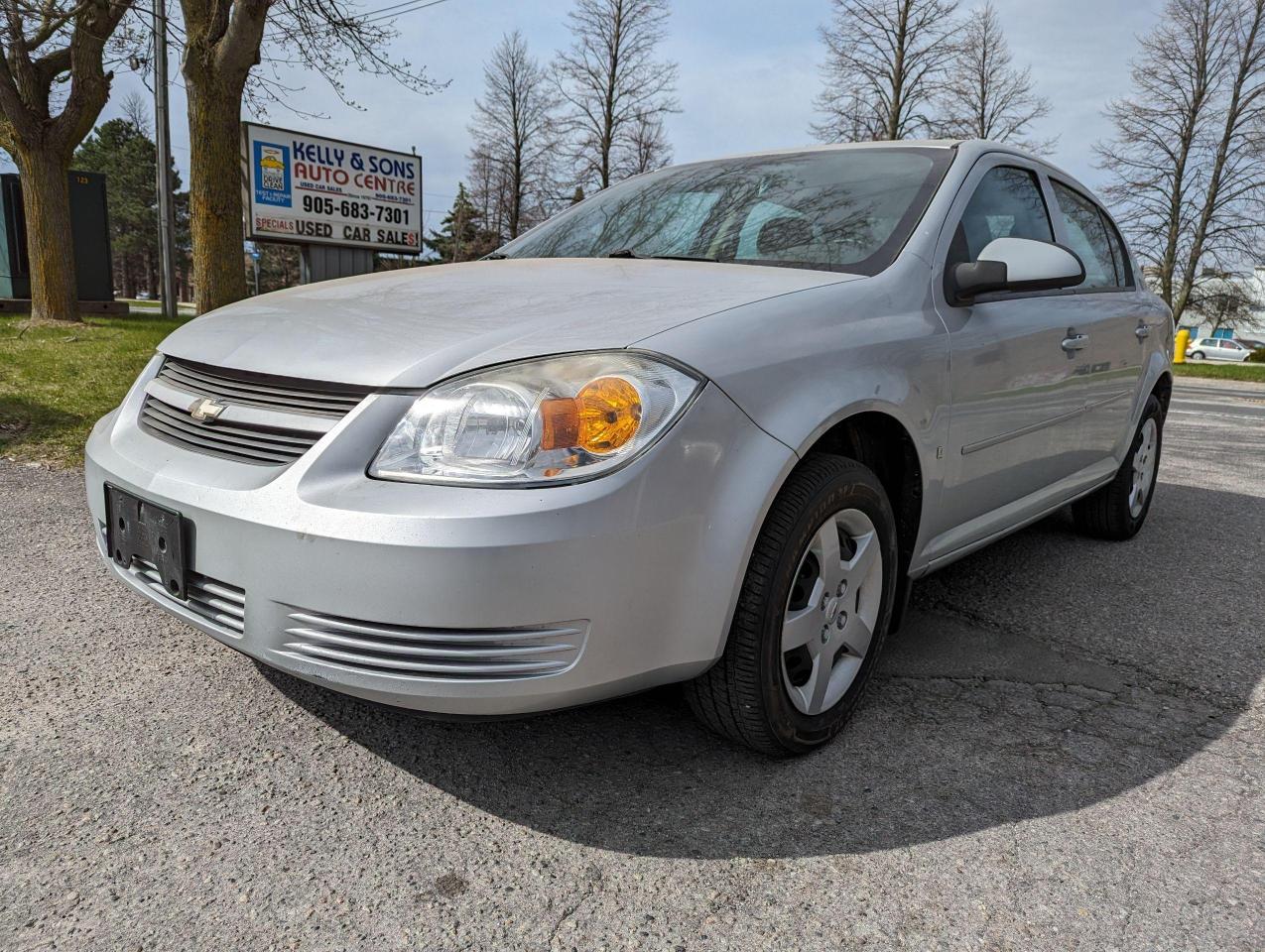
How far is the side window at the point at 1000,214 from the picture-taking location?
8.86 ft

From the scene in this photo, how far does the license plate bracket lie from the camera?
1.89m

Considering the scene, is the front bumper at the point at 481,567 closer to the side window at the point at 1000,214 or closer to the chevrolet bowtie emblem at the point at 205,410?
the chevrolet bowtie emblem at the point at 205,410

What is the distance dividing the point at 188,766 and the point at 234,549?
1.93 feet

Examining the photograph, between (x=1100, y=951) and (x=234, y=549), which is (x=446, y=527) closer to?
(x=234, y=549)

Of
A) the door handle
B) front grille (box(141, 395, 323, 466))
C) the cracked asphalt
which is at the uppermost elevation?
the door handle

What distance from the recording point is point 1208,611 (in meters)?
3.31

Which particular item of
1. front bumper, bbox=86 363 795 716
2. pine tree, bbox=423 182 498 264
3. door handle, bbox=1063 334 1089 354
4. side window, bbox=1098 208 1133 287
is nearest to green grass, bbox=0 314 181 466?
front bumper, bbox=86 363 795 716

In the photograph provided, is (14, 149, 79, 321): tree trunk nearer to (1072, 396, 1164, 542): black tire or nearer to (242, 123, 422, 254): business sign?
(242, 123, 422, 254): business sign

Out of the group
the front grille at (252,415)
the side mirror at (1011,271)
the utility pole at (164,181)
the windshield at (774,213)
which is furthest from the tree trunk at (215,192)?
the utility pole at (164,181)

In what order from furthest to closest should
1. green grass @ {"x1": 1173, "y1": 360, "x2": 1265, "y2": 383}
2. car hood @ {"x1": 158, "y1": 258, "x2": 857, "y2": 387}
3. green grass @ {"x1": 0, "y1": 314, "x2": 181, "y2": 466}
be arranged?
1. green grass @ {"x1": 1173, "y1": 360, "x2": 1265, "y2": 383}
2. green grass @ {"x1": 0, "y1": 314, "x2": 181, "y2": 466}
3. car hood @ {"x1": 158, "y1": 258, "x2": 857, "y2": 387}

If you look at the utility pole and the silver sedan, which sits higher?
the utility pole

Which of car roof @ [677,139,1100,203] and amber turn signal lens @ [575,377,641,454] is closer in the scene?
amber turn signal lens @ [575,377,641,454]

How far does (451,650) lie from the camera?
65.8 inches

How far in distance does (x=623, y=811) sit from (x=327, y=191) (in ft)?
50.0
